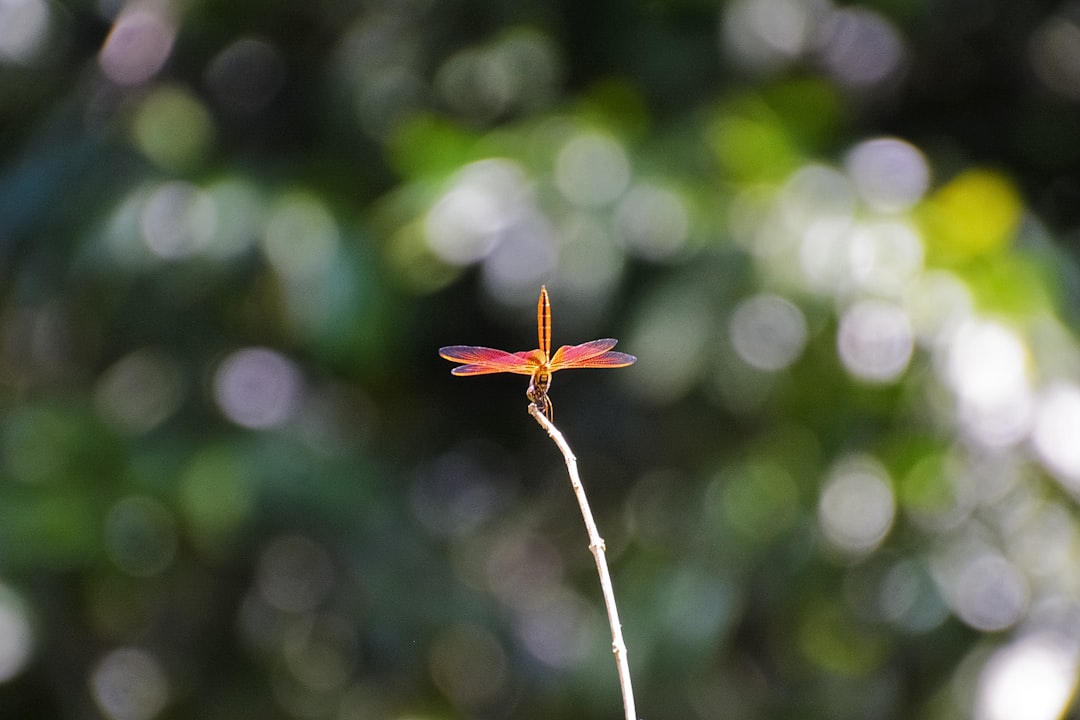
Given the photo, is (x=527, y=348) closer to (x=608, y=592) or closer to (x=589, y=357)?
(x=589, y=357)

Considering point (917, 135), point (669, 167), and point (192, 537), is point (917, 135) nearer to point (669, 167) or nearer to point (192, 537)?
point (669, 167)

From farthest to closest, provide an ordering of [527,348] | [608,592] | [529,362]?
[527,348], [529,362], [608,592]

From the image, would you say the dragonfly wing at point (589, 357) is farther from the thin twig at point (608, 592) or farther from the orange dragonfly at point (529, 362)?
the thin twig at point (608, 592)

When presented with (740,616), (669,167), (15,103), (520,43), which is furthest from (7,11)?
(740,616)

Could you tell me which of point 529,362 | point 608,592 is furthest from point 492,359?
point 608,592

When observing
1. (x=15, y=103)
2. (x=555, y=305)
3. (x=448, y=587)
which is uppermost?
(x=555, y=305)
